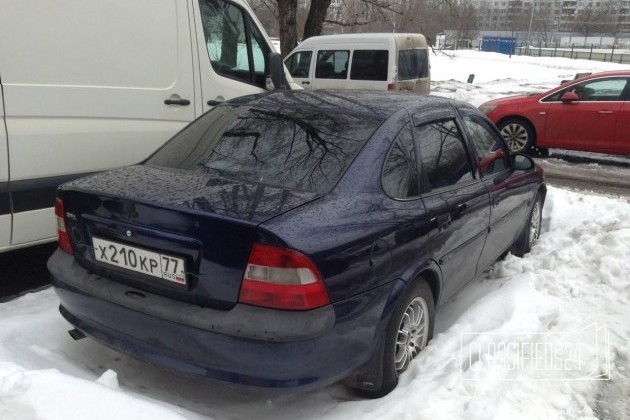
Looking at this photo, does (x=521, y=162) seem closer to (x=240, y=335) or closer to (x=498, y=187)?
(x=498, y=187)

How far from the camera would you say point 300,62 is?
1292 cm

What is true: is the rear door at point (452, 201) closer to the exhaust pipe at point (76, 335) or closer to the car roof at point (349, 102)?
the car roof at point (349, 102)

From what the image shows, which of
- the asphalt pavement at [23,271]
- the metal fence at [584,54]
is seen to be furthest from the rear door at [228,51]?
the metal fence at [584,54]

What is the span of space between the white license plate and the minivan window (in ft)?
8.45

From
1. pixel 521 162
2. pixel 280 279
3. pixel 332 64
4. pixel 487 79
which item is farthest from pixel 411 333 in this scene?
pixel 487 79

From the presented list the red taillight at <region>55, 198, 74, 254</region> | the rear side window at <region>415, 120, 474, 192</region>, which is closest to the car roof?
the rear side window at <region>415, 120, 474, 192</region>

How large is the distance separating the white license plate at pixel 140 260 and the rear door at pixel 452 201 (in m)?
1.32

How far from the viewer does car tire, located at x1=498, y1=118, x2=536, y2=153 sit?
1018cm

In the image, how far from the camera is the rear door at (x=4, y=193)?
3.37 meters

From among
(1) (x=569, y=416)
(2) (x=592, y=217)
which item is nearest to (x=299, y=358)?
(1) (x=569, y=416)

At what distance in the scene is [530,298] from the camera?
374cm

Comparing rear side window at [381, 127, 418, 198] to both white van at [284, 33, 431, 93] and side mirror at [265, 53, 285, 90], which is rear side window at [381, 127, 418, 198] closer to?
side mirror at [265, 53, 285, 90]

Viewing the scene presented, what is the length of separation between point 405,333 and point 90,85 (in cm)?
265

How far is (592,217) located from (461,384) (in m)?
3.88
